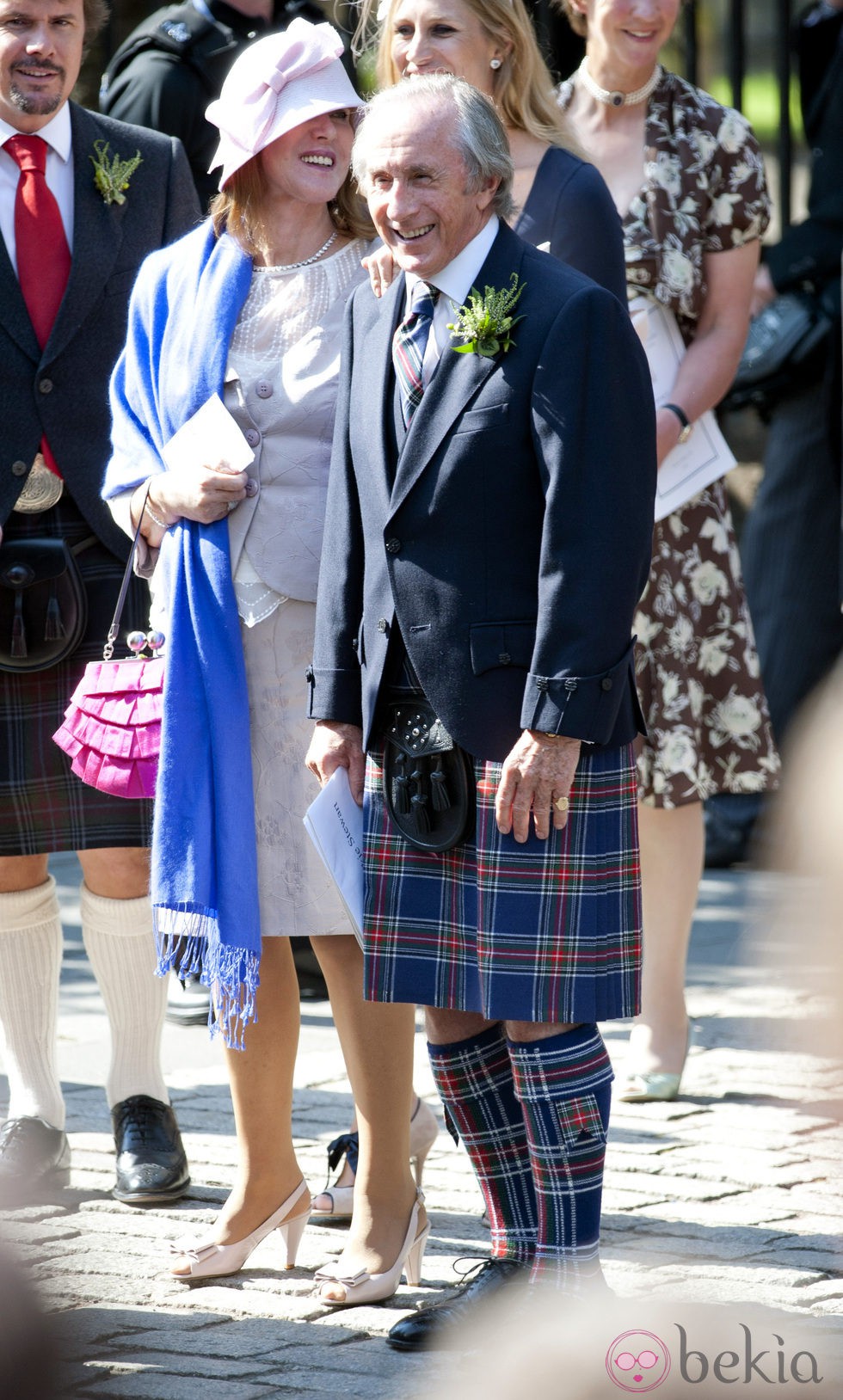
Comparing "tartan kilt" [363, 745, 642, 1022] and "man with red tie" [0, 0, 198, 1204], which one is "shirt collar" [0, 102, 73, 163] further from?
"tartan kilt" [363, 745, 642, 1022]

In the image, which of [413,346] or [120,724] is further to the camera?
[120,724]

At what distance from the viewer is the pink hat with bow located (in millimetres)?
3023

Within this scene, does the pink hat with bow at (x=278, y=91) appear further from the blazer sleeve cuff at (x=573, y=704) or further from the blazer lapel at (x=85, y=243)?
the blazer sleeve cuff at (x=573, y=704)

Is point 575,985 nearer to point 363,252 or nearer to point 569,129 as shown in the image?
point 363,252

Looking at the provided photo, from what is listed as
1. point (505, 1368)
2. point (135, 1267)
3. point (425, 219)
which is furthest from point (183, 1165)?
point (505, 1368)

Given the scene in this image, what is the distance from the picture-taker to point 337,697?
2938 mm

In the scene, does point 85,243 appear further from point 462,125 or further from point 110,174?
point 462,125

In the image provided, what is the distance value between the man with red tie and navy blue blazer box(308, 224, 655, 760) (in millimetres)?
1161

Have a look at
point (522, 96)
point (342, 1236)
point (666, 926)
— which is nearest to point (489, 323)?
point (522, 96)

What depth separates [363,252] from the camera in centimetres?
319

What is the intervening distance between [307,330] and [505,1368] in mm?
2459

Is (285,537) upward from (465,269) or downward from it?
downward

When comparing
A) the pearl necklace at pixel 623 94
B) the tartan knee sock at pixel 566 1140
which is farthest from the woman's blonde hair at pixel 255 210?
the tartan knee sock at pixel 566 1140

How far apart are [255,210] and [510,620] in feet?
3.15
